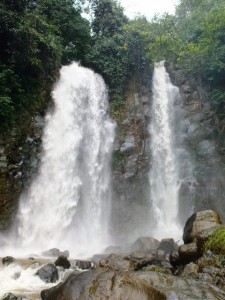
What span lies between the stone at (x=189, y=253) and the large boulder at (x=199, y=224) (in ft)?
1.62

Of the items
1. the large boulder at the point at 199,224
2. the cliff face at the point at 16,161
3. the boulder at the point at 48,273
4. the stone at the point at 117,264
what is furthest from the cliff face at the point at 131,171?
the boulder at the point at 48,273

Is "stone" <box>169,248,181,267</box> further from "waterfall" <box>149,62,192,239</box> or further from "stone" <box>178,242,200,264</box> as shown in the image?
"waterfall" <box>149,62,192,239</box>

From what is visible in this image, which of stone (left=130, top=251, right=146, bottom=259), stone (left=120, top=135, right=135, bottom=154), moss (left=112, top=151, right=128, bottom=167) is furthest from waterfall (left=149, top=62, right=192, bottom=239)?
stone (left=130, top=251, right=146, bottom=259)

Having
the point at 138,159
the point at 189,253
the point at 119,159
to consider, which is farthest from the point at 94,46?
the point at 189,253

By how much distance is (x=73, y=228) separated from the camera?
16.0 m

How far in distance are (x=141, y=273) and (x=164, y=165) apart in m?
13.9

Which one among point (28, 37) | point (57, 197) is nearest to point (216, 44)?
point (28, 37)

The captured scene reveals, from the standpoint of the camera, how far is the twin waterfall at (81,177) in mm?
15305

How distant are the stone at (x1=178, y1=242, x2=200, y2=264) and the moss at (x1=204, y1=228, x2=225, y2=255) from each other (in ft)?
1.35

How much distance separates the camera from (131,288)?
555 centimetres

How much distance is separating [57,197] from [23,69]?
7531 mm

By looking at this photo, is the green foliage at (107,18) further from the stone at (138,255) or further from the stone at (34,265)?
the stone at (34,265)

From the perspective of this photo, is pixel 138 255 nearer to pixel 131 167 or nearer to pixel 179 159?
pixel 131 167

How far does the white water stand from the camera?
58.5 ft
